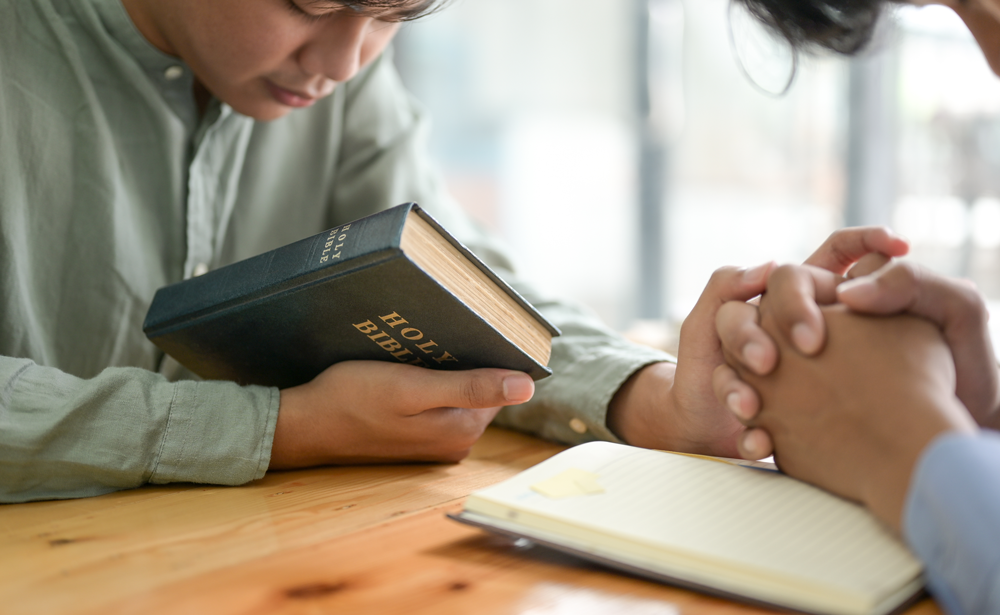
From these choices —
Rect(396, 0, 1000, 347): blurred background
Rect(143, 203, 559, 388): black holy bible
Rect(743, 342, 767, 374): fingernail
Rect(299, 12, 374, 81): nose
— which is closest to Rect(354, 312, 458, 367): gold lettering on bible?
Rect(143, 203, 559, 388): black holy bible

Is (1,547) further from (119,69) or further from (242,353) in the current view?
(119,69)

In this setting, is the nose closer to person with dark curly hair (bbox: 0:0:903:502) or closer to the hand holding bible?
person with dark curly hair (bbox: 0:0:903:502)

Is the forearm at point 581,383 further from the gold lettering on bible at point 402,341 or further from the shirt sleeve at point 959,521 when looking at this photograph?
the shirt sleeve at point 959,521

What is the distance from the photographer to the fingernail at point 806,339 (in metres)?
0.45

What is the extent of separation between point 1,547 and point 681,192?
278 centimetres

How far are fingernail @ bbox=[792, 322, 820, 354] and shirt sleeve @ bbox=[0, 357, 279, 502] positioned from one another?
40cm

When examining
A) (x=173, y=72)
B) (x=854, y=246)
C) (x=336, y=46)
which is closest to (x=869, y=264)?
(x=854, y=246)

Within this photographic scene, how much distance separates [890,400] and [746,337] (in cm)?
10

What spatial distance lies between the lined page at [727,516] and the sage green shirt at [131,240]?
22 cm

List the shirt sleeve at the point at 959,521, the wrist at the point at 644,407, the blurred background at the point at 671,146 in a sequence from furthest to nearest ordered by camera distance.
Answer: the blurred background at the point at 671,146
the wrist at the point at 644,407
the shirt sleeve at the point at 959,521

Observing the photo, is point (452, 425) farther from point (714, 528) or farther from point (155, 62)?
Result: point (155, 62)

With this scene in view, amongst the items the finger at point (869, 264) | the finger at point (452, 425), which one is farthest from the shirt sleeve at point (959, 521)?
the finger at point (452, 425)

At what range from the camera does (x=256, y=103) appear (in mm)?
821

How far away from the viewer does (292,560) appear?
17.2 inches
